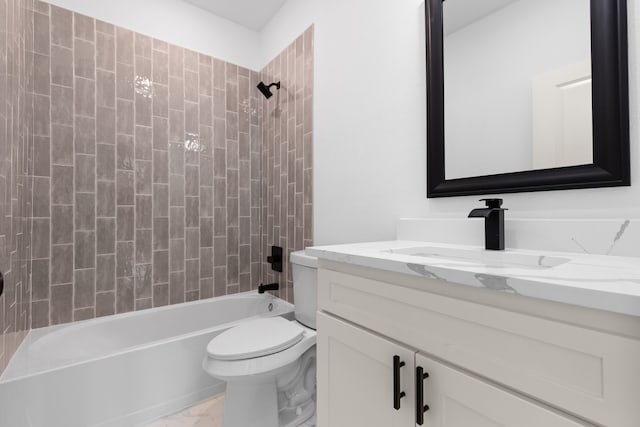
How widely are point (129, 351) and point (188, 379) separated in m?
0.35

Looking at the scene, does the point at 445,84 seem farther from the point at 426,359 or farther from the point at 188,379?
the point at 188,379

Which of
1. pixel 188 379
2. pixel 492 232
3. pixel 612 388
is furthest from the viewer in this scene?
pixel 188 379

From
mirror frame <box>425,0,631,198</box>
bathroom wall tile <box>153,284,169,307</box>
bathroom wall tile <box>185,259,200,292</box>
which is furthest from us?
bathroom wall tile <box>185,259,200,292</box>

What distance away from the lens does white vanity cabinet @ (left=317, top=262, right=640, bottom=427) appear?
45 centimetres

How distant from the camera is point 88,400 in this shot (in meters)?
1.37

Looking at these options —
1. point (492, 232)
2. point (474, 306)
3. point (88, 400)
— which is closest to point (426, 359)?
point (474, 306)

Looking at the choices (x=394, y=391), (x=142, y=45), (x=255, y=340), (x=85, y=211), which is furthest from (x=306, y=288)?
(x=142, y=45)

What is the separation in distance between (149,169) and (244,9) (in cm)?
137

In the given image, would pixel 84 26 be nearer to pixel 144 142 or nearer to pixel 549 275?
pixel 144 142

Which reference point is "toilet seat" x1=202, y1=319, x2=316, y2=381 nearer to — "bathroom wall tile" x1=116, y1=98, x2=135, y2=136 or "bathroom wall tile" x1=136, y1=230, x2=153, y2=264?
"bathroom wall tile" x1=136, y1=230, x2=153, y2=264

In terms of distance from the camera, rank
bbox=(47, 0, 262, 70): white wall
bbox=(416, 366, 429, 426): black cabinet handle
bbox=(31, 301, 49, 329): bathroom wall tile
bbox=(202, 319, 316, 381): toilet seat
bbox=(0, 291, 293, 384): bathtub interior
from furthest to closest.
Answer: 1. bbox=(47, 0, 262, 70): white wall
2. bbox=(31, 301, 49, 329): bathroom wall tile
3. bbox=(0, 291, 293, 384): bathtub interior
4. bbox=(202, 319, 316, 381): toilet seat
5. bbox=(416, 366, 429, 426): black cabinet handle

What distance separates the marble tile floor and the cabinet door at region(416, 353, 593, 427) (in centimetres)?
111

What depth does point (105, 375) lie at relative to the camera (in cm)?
141

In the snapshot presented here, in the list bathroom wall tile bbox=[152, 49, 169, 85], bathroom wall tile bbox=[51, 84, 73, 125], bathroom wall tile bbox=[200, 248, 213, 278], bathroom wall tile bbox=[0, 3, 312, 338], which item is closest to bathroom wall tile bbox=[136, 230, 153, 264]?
bathroom wall tile bbox=[0, 3, 312, 338]
